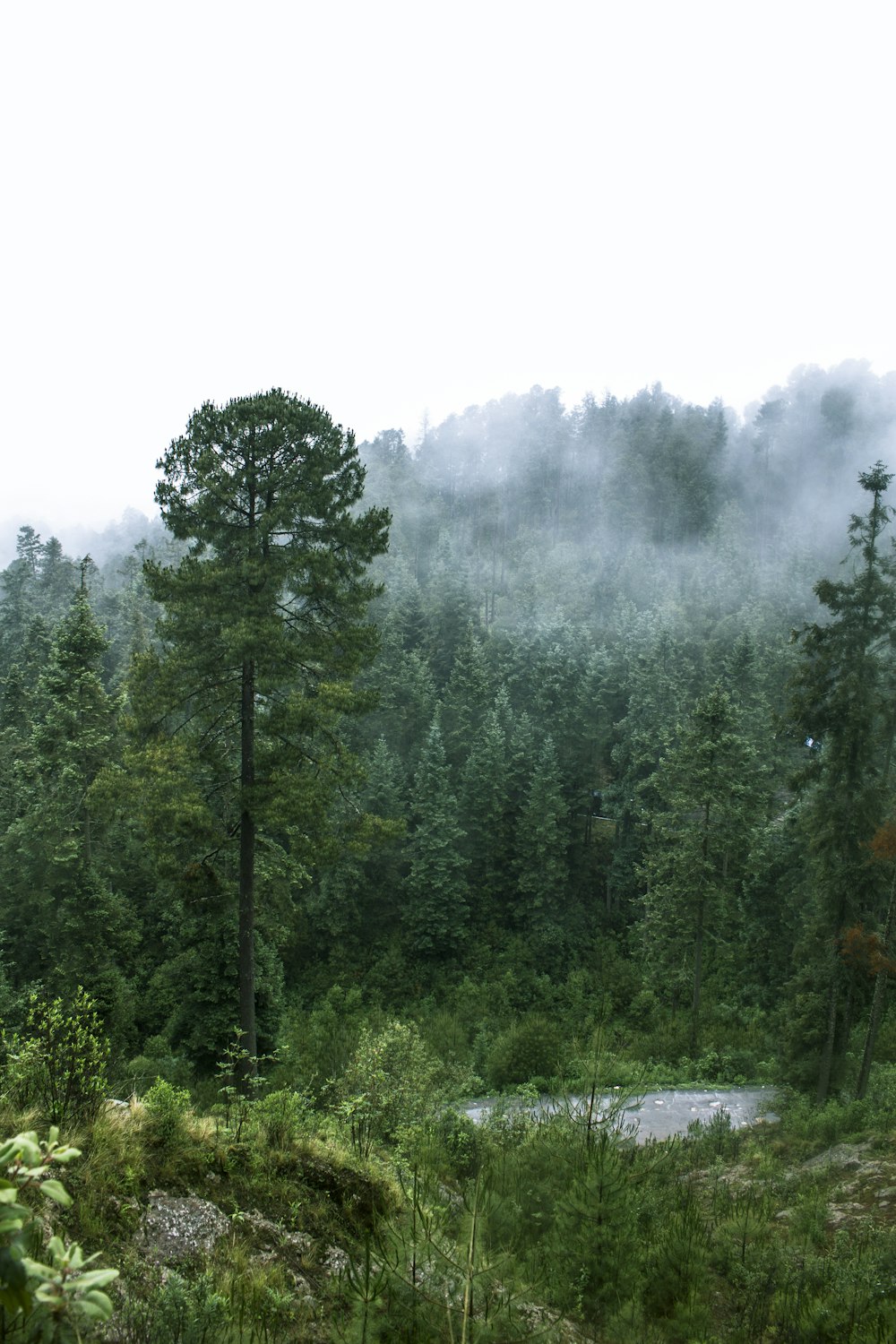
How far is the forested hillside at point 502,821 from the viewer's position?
14234 mm

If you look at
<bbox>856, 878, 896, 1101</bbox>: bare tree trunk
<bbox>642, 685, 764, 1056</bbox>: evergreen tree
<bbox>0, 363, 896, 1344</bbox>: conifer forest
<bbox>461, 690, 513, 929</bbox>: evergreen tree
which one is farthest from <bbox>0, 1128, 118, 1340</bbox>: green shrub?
<bbox>461, 690, 513, 929</bbox>: evergreen tree

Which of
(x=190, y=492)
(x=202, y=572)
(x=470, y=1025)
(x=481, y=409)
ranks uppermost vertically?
(x=481, y=409)

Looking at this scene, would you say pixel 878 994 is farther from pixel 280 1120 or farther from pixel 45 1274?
pixel 45 1274

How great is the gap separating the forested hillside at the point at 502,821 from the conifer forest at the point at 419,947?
16cm

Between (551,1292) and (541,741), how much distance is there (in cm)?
3869

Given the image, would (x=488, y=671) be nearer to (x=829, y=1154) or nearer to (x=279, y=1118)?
(x=829, y=1154)

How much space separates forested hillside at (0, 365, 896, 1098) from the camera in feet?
46.7

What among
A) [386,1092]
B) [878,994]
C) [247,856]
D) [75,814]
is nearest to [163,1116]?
[386,1092]

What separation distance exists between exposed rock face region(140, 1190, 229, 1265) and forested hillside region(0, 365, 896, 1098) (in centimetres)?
195

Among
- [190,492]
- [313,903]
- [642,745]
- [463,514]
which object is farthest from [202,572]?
[463,514]

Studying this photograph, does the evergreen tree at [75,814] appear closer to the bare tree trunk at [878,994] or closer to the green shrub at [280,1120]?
the green shrub at [280,1120]

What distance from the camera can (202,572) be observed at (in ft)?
42.4

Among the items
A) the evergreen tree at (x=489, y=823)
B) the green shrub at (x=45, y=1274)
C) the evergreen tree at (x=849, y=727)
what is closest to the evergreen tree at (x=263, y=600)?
the green shrub at (x=45, y=1274)

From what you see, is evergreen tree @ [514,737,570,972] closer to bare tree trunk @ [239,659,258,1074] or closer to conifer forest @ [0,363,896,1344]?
conifer forest @ [0,363,896,1344]
